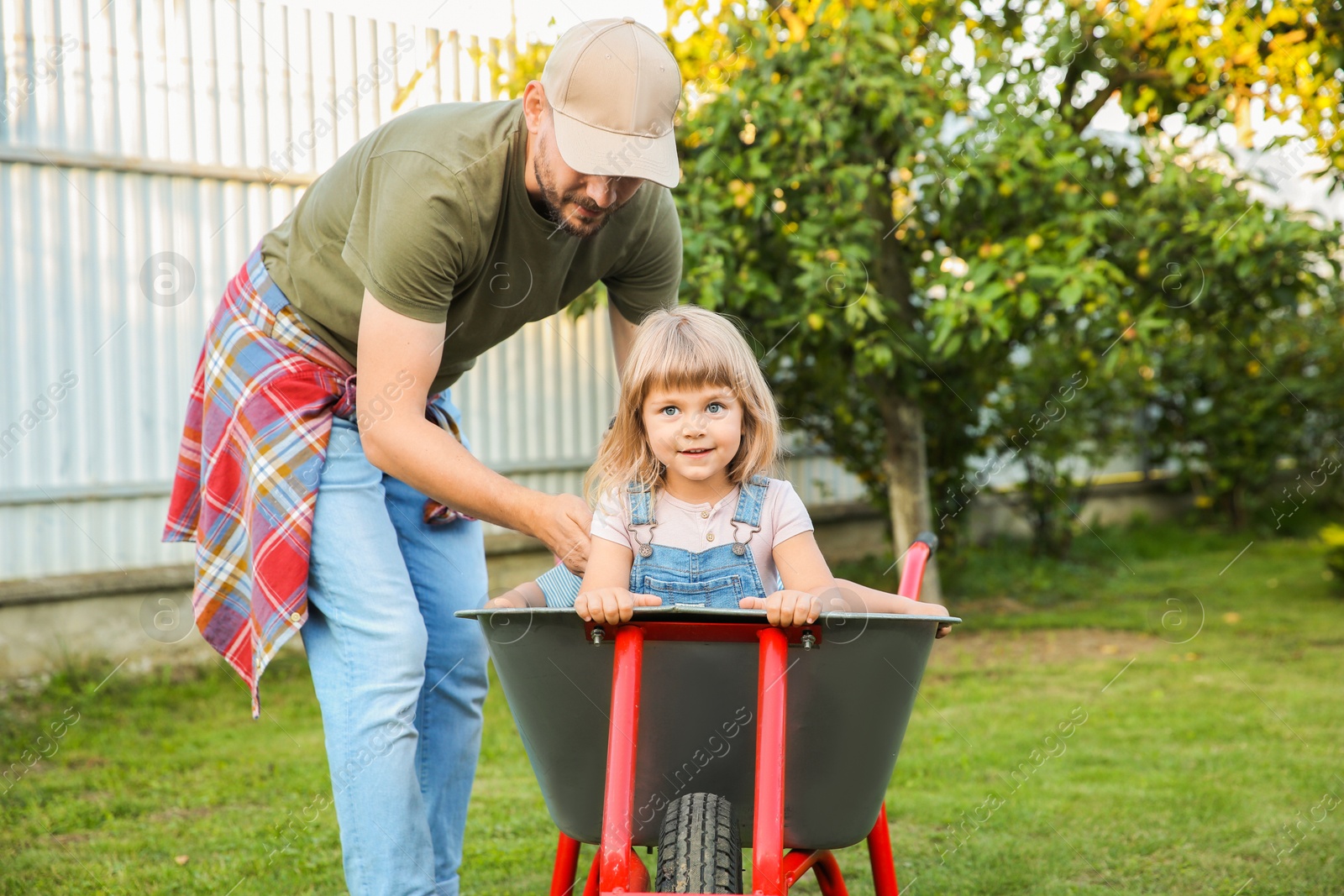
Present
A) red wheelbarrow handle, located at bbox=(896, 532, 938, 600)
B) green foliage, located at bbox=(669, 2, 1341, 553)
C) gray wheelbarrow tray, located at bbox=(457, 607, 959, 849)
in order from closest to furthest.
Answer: gray wheelbarrow tray, located at bbox=(457, 607, 959, 849) → red wheelbarrow handle, located at bbox=(896, 532, 938, 600) → green foliage, located at bbox=(669, 2, 1341, 553)

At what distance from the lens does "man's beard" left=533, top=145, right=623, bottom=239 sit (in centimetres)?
175

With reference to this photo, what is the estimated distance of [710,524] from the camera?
1793mm

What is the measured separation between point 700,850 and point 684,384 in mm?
695

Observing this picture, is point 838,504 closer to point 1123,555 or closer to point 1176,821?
point 1123,555

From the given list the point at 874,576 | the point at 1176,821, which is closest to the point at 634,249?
the point at 1176,821

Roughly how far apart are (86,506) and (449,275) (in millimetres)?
3213

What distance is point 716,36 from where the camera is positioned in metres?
4.61

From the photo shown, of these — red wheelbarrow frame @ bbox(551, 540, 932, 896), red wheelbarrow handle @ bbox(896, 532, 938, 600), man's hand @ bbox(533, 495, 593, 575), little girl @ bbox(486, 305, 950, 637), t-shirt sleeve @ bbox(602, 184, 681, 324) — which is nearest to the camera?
red wheelbarrow frame @ bbox(551, 540, 932, 896)

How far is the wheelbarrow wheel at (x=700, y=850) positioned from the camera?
1.35 meters

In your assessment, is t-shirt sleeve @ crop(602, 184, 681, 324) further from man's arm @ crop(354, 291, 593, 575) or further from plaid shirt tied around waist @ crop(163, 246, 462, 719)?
man's arm @ crop(354, 291, 593, 575)

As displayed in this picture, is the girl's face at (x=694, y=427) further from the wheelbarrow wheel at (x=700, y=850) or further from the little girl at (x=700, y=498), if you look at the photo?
the wheelbarrow wheel at (x=700, y=850)

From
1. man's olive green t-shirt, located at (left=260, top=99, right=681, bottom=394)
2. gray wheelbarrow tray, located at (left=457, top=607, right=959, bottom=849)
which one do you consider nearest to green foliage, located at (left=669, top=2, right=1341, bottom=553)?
man's olive green t-shirt, located at (left=260, top=99, right=681, bottom=394)

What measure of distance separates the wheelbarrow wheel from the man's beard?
0.88 m

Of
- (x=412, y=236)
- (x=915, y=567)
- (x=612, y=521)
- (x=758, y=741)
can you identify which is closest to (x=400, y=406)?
(x=412, y=236)
